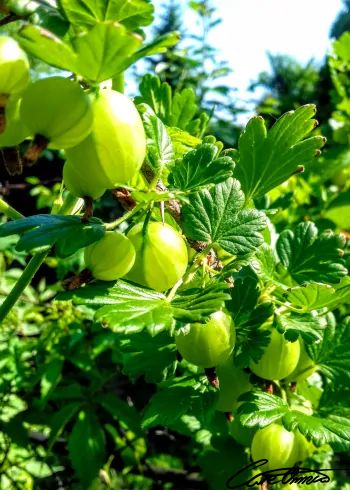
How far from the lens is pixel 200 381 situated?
62 centimetres

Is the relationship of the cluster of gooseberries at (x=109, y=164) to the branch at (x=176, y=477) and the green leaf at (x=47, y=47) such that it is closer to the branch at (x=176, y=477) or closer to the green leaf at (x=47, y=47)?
the green leaf at (x=47, y=47)

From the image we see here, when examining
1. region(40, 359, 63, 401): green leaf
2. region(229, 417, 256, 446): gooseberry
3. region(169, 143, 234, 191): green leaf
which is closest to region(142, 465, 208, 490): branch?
region(40, 359, 63, 401): green leaf

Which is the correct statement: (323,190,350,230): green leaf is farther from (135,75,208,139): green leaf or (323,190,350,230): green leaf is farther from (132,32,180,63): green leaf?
(132,32,180,63): green leaf

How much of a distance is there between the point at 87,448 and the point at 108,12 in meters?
0.93

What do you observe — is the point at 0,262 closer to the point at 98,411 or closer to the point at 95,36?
the point at 98,411

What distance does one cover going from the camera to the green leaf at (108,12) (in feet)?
1.27

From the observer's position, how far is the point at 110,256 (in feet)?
1.44

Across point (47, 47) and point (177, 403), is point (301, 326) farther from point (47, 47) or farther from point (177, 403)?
point (47, 47)

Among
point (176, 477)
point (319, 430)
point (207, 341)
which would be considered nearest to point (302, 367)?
point (319, 430)

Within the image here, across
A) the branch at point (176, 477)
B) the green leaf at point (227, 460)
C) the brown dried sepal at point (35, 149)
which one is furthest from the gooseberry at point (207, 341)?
the branch at point (176, 477)

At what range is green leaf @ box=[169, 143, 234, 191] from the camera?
0.49 metres

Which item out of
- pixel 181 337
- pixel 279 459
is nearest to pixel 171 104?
pixel 181 337

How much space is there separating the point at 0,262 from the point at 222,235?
99 cm

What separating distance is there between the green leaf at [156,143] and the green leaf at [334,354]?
0.31 meters
